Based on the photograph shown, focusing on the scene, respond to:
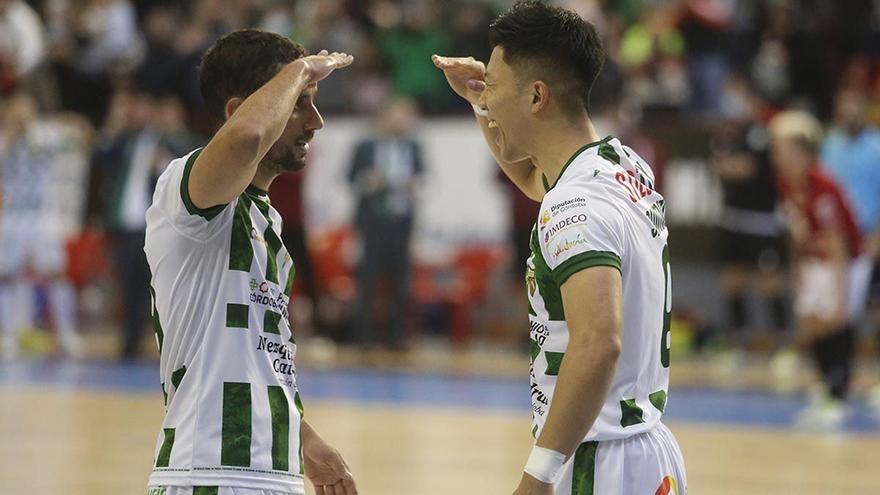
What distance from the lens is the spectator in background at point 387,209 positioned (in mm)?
15133

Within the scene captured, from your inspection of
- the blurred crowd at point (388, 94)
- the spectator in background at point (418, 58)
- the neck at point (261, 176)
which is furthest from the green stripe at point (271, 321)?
the spectator in background at point (418, 58)

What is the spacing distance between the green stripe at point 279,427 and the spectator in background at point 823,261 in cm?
820

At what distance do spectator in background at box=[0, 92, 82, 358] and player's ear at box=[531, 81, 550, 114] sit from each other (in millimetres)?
12907

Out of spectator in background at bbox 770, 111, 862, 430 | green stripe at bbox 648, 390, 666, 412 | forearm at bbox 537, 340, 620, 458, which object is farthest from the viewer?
spectator in background at bbox 770, 111, 862, 430

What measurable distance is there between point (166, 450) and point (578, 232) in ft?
4.04

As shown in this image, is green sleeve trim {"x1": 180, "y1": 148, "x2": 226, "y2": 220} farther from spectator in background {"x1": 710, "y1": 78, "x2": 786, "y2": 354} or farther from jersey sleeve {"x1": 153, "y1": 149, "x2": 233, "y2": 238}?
spectator in background {"x1": 710, "y1": 78, "x2": 786, "y2": 354}

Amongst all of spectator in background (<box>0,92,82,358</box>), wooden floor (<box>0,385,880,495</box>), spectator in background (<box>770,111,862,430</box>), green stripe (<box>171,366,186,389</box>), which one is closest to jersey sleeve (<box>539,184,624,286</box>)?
green stripe (<box>171,366,186,389</box>)

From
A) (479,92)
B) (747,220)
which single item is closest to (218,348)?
(479,92)

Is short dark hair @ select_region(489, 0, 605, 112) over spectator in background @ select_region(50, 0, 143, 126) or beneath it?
beneath

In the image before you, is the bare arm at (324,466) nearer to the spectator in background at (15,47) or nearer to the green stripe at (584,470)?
the green stripe at (584,470)

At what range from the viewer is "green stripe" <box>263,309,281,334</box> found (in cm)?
373

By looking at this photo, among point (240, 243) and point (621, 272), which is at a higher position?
point (240, 243)

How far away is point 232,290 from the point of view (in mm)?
3682

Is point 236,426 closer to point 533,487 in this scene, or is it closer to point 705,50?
point 533,487
